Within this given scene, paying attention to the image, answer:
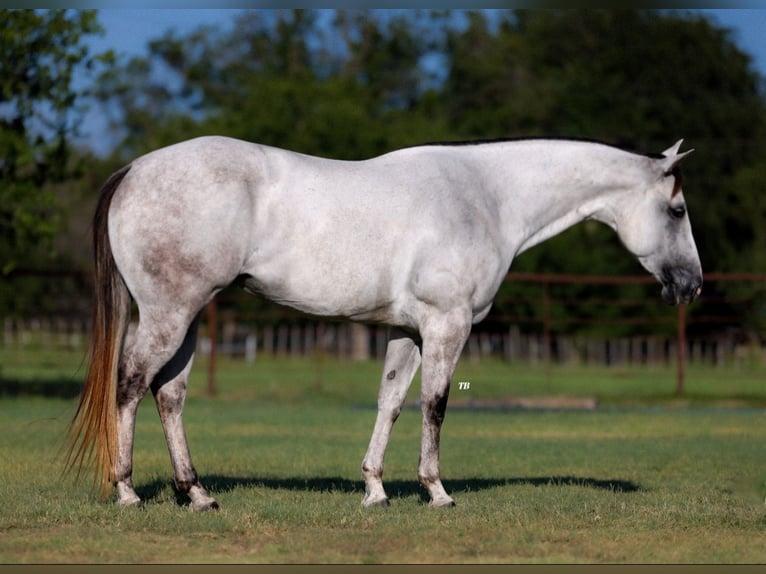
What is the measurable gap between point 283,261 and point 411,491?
2303mm

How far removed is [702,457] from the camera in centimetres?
1202

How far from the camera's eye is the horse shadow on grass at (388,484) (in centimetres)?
885

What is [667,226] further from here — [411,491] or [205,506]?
[205,506]

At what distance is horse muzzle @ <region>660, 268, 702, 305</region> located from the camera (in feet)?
29.0

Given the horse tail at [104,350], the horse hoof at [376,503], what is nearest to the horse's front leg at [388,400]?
the horse hoof at [376,503]

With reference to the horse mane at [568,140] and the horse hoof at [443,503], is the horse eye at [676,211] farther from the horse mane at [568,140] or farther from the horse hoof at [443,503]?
the horse hoof at [443,503]

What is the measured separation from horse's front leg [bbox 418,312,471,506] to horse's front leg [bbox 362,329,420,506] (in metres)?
0.27

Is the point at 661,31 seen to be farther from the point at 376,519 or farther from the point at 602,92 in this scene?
the point at 376,519

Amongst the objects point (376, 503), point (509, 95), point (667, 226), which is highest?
point (509, 95)

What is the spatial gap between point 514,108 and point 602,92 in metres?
3.91

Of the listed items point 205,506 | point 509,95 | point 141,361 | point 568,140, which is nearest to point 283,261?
point 141,361

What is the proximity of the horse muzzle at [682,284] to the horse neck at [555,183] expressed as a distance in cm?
57

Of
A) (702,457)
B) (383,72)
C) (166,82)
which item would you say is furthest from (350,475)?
(166,82)

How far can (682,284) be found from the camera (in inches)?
349
